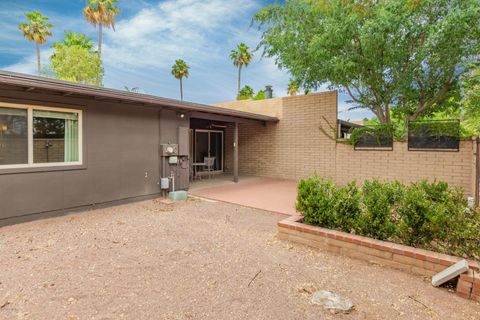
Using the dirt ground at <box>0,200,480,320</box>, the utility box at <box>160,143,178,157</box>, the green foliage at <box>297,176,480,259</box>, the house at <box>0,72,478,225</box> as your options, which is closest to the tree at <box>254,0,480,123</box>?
the house at <box>0,72,478,225</box>

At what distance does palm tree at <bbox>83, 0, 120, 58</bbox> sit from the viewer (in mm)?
21750

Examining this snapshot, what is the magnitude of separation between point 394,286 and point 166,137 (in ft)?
20.9

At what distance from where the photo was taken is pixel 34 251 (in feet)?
12.1

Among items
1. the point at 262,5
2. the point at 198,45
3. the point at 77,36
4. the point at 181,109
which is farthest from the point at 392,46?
the point at 77,36

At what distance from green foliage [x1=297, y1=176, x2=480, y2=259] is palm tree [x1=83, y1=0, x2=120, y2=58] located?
23.4 meters

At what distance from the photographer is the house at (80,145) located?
485cm

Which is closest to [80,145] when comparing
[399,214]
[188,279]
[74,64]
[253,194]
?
[188,279]

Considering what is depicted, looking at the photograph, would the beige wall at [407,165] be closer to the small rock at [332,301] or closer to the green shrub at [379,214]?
the green shrub at [379,214]

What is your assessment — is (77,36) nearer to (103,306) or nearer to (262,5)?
(262,5)

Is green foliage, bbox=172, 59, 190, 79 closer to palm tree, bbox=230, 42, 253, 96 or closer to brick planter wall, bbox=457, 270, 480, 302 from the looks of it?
palm tree, bbox=230, 42, 253, 96

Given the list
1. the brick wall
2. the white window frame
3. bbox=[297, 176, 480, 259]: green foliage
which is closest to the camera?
bbox=[297, 176, 480, 259]: green foliage

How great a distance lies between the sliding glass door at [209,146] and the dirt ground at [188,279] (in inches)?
302

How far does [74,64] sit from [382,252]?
21.7m

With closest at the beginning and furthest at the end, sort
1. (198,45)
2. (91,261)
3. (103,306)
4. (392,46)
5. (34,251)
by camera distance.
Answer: (103,306)
(91,261)
(34,251)
(392,46)
(198,45)
